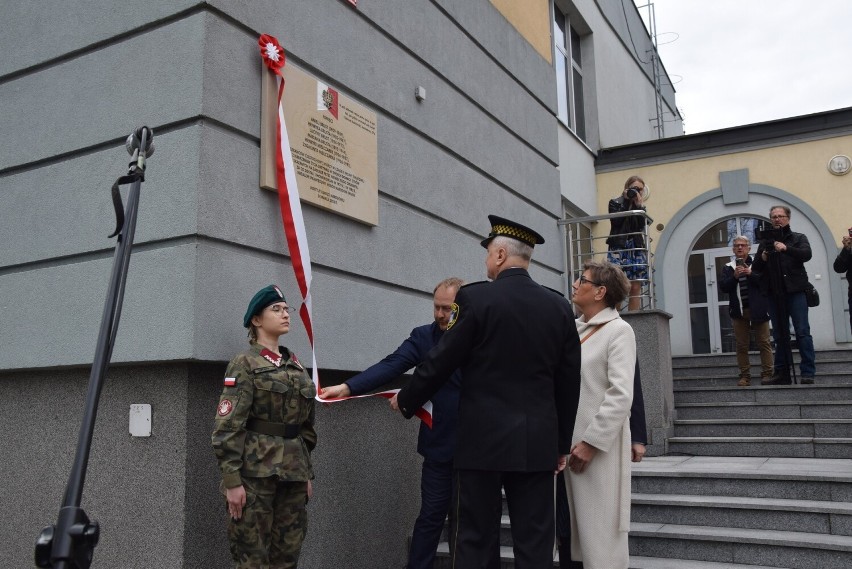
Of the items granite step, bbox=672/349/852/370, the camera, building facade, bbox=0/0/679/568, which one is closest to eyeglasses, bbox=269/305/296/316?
building facade, bbox=0/0/679/568

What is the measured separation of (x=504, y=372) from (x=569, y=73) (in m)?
10.0

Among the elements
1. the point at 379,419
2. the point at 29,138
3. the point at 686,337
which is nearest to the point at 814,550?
the point at 379,419

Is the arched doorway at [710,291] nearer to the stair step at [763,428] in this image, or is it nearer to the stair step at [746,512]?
the stair step at [763,428]

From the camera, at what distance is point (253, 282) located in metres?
4.42

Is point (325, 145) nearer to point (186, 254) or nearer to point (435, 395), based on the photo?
point (186, 254)

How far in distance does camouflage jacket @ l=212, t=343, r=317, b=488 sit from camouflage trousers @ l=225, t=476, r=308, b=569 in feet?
0.27

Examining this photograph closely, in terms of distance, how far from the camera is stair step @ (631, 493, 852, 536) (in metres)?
5.20

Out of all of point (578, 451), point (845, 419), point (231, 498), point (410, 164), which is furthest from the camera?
point (845, 419)

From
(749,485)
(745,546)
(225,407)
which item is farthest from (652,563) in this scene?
(225,407)

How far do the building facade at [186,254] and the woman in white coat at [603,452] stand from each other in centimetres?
167

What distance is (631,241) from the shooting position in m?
9.60

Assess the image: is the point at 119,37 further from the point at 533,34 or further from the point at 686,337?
the point at 686,337

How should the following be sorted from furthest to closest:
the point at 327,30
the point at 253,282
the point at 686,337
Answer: the point at 686,337, the point at 327,30, the point at 253,282

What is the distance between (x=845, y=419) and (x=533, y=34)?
524 cm
